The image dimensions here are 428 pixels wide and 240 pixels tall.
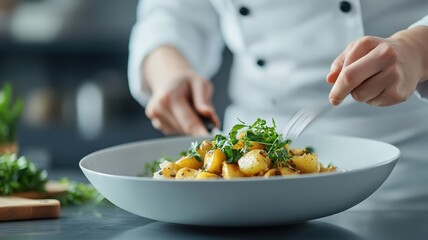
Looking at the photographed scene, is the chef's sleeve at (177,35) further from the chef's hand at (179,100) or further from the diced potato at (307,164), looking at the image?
the diced potato at (307,164)

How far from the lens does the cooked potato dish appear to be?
1.01 m

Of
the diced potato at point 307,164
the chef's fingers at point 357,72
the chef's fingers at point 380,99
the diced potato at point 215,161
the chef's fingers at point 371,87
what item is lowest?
the diced potato at point 307,164

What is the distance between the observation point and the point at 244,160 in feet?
3.31

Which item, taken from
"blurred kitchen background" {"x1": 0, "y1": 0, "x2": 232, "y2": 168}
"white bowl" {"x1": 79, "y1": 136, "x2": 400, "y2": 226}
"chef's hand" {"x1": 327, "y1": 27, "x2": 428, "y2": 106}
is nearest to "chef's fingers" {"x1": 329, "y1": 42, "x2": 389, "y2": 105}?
"chef's hand" {"x1": 327, "y1": 27, "x2": 428, "y2": 106}

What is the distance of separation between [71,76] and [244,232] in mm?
2376

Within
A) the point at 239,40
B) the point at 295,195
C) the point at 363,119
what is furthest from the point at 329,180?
the point at 239,40

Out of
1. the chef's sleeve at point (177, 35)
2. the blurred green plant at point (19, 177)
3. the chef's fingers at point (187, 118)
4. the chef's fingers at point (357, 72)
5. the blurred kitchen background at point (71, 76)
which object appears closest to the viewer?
the chef's fingers at point (357, 72)

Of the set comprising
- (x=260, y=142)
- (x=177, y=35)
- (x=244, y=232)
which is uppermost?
(x=177, y=35)

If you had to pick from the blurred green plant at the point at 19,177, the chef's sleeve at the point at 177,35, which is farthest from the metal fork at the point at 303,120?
the chef's sleeve at the point at 177,35

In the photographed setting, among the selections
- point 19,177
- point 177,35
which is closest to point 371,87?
point 19,177

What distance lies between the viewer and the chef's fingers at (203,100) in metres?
1.46

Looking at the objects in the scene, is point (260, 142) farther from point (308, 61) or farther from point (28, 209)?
point (308, 61)

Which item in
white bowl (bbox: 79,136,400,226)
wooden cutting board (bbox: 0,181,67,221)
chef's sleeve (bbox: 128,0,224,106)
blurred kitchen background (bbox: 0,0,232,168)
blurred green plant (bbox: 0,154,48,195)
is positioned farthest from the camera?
blurred kitchen background (bbox: 0,0,232,168)

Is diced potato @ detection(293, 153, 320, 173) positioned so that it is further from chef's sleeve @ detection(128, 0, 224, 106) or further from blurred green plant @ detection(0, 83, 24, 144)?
blurred green plant @ detection(0, 83, 24, 144)
